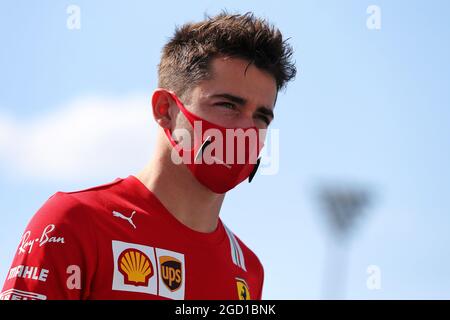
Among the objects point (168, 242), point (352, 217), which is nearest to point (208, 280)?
point (168, 242)

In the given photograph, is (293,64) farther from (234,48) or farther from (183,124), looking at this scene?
(183,124)

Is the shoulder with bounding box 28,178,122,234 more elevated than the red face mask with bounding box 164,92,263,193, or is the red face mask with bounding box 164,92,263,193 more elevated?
the red face mask with bounding box 164,92,263,193

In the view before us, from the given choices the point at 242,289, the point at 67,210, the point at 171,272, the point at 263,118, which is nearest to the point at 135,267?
the point at 171,272

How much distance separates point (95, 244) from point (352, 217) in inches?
1255

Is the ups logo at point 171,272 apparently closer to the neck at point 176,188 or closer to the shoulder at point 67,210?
the neck at point 176,188

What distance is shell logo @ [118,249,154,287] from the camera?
4542mm

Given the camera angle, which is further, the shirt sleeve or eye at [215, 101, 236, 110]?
eye at [215, 101, 236, 110]

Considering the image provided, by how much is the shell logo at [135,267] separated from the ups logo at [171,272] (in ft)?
0.27

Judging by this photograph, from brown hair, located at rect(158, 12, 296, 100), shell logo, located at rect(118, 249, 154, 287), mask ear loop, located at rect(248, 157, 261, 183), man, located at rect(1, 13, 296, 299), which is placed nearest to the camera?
man, located at rect(1, 13, 296, 299)

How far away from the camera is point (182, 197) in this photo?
5.06 m

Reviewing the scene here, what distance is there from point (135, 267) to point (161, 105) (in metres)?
1.16

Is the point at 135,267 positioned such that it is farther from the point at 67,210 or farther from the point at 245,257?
the point at 245,257

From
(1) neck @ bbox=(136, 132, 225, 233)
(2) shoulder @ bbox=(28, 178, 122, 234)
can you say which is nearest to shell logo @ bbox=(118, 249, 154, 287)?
(2) shoulder @ bbox=(28, 178, 122, 234)

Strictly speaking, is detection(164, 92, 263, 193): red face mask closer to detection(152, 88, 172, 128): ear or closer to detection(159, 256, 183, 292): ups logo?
detection(152, 88, 172, 128): ear
